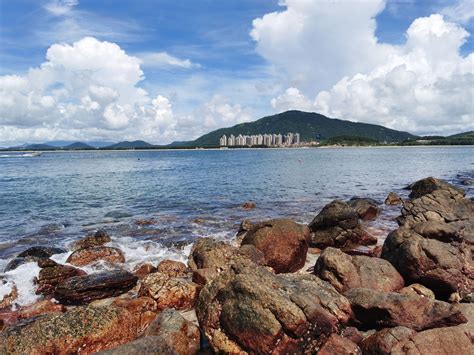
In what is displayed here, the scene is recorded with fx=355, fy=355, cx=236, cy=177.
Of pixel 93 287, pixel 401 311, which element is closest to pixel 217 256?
pixel 93 287

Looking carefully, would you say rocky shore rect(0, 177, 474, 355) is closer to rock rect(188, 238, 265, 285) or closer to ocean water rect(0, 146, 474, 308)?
rock rect(188, 238, 265, 285)

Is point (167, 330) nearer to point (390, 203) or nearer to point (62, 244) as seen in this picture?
point (62, 244)

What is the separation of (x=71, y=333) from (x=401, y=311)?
28.8 feet

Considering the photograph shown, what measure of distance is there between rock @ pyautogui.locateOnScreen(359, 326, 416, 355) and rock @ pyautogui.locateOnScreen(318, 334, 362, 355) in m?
0.29

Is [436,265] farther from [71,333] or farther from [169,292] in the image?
[71,333]

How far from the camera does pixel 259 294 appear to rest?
352 inches

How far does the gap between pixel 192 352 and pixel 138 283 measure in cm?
664

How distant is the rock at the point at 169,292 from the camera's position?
493 inches

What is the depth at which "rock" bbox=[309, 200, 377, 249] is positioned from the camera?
20906mm

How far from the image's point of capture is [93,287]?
1400cm

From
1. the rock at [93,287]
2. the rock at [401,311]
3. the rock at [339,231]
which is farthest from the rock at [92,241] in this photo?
the rock at [401,311]

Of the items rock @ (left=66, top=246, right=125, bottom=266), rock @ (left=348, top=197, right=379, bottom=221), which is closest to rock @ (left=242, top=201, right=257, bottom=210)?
rock @ (left=348, top=197, right=379, bottom=221)

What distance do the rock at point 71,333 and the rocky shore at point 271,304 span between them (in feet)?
0.08

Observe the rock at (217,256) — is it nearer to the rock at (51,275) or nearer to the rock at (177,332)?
the rock at (177,332)
